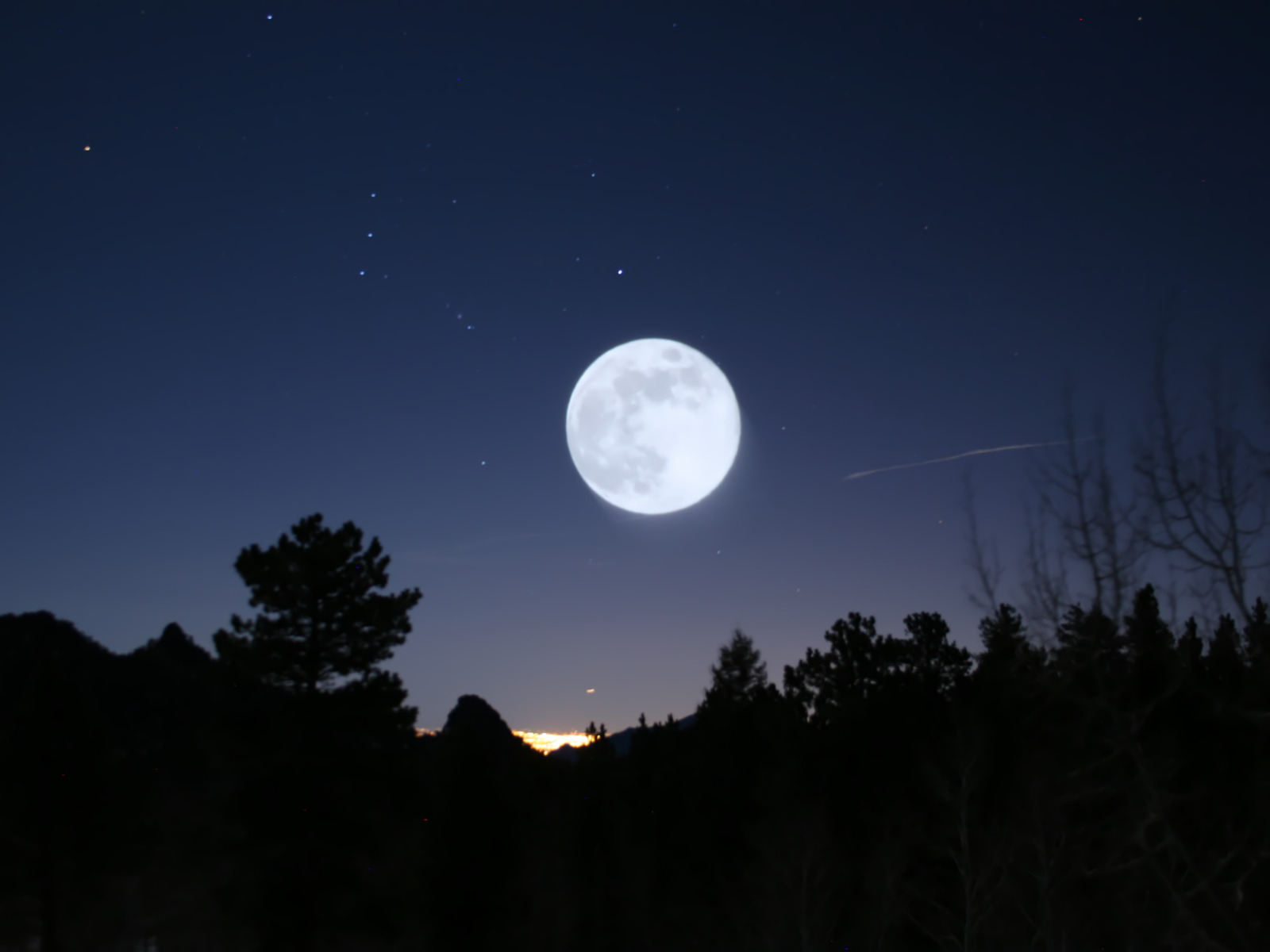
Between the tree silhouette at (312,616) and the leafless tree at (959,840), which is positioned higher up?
the tree silhouette at (312,616)

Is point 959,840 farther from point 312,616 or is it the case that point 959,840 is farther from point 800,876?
point 312,616

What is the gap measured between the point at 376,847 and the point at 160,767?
4779cm

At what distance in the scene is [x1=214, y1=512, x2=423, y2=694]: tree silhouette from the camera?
21.2 m

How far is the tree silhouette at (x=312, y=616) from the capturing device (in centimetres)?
2122

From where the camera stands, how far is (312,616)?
2172 cm

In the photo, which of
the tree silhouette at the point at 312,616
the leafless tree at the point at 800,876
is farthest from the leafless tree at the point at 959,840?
the tree silhouette at the point at 312,616

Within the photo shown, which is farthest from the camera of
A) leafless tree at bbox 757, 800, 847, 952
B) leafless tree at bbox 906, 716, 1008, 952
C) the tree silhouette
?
leafless tree at bbox 757, 800, 847, 952

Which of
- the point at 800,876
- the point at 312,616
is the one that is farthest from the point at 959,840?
the point at 312,616

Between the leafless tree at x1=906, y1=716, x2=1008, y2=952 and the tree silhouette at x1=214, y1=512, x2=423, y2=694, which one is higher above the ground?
the tree silhouette at x1=214, y1=512, x2=423, y2=694

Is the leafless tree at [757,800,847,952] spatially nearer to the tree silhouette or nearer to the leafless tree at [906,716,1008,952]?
the leafless tree at [906,716,1008,952]

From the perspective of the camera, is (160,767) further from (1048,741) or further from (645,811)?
(1048,741)

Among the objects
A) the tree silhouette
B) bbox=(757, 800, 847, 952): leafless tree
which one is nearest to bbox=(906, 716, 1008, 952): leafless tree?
bbox=(757, 800, 847, 952): leafless tree

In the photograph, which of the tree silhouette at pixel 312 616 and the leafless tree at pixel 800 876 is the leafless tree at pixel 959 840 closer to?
the leafless tree at pixel 800 876

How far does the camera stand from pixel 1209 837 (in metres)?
28.0
